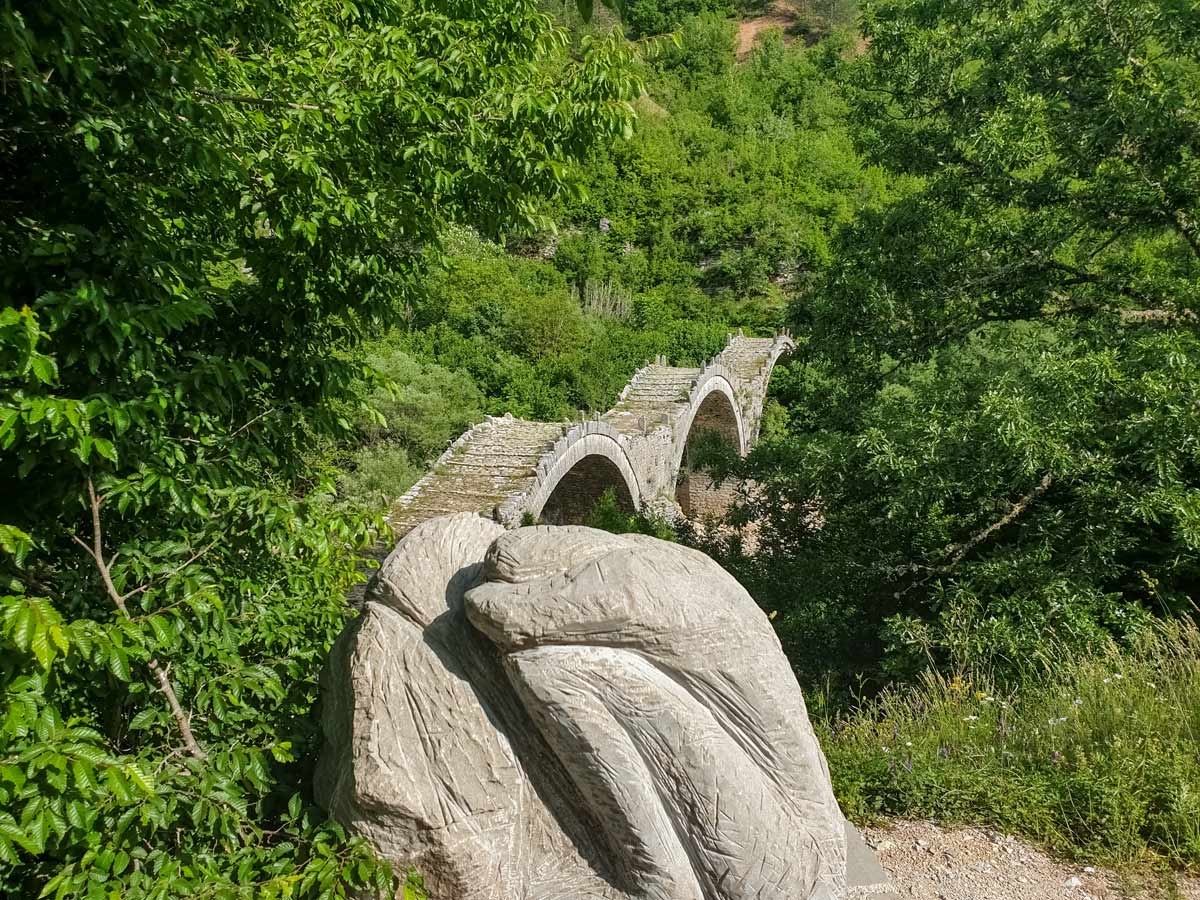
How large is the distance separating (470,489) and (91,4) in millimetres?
11815

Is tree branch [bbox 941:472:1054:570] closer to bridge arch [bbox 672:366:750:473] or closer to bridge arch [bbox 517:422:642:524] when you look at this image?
bridge arch [bbox 517:422:642:524]

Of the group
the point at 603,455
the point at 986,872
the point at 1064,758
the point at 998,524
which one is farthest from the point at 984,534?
the point at 603,455

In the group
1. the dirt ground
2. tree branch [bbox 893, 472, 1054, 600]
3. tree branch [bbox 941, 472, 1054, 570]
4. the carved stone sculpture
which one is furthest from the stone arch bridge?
the dirt ground

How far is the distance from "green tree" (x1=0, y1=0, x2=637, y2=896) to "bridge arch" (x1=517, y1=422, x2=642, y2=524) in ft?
30.8

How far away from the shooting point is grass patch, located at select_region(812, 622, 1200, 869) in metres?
4.36

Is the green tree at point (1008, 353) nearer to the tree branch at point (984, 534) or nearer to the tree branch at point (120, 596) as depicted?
the tree branch at point (984, 534)

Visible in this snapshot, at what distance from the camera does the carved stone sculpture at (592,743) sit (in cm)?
293

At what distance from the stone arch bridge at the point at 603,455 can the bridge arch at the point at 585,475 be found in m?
0.02

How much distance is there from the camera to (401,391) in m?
7.20

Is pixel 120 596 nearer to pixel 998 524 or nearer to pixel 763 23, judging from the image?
pixel 998 524

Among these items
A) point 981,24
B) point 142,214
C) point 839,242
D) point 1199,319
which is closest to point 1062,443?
point 1199,319

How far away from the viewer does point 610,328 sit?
99.9 feet

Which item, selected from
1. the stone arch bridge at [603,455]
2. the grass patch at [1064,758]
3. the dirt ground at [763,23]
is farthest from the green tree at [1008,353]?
the dirt ground at [763,23]

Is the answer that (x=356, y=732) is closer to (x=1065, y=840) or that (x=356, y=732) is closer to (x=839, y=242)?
(x=1065, y=840)
